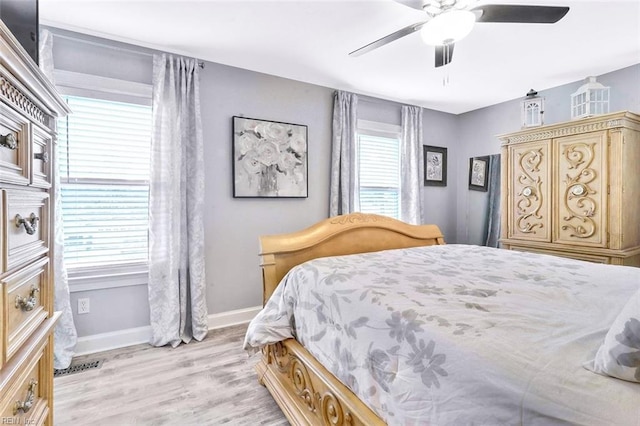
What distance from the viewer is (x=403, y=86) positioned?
11.4ft

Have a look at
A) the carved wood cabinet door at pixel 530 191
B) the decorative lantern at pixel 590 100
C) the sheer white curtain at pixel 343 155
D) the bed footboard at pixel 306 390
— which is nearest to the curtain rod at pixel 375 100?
the sheer white curtain at pixel 343 155

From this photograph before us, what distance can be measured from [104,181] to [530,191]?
4.01 metres

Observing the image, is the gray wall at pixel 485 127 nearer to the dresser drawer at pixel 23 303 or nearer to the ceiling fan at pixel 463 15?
the ceiling fan at pixel 463 15

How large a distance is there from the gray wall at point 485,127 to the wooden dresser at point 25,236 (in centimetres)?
430

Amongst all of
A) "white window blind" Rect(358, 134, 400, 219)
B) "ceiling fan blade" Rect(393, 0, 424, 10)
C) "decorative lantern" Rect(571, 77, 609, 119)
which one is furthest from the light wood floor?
"decorative lantern" Rect(571, 77, 609, 119)

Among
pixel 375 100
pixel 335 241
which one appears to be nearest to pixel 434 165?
pixel 375 100

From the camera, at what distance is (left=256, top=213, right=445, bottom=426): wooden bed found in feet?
4.18

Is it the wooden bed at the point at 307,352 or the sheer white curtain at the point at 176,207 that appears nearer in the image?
the wooden bed at the point at 307,352

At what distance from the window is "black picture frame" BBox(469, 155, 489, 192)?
3.92 feet

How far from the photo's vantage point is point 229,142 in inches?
116

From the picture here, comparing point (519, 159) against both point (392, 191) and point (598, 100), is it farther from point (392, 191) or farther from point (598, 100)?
point (392, 191)

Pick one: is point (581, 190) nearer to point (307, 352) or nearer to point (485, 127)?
point (485, 127)

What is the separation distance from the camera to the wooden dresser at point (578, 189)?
8.50ft

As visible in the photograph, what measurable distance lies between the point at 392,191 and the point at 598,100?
220 cm
